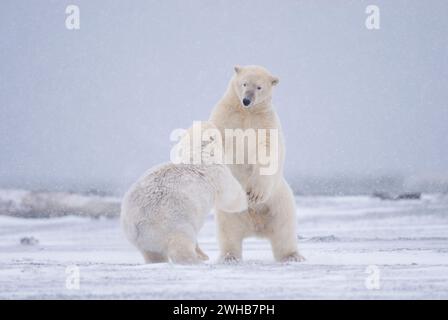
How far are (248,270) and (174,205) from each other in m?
0.77

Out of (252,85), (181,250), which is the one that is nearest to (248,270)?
(181,250)

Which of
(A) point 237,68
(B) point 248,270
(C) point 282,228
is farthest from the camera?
(A) point 237,68

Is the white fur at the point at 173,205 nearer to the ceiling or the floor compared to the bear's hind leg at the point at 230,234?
nearer to the ceiling

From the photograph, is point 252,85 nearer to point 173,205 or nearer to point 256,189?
point 256,189

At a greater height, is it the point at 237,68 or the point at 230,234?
the point at 237,68

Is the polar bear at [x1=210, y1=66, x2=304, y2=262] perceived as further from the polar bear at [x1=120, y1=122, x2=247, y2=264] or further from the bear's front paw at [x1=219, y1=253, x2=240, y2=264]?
the polar bear at [x1=120, y1=122, x2=247, y2=264]

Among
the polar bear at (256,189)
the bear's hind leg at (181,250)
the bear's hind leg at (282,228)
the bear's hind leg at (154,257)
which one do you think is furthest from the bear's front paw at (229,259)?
the bear's hind leg at (181,250)

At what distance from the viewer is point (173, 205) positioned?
525 cm

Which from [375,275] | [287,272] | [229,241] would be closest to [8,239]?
[229,241]

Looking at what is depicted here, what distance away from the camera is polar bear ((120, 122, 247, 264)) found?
5145 millimetres

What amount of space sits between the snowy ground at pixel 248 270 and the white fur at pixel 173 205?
21cm

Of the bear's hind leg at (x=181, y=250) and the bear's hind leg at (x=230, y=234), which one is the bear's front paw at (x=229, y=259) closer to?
the bear's hind leg at (x=230, y=234)

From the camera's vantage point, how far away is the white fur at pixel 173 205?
514 centimetres

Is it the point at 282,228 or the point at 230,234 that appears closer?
the point at 230,234
